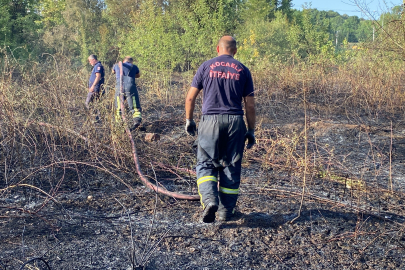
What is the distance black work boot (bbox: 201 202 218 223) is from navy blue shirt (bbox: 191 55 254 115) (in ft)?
2.91

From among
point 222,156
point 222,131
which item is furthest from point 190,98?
point 222,156

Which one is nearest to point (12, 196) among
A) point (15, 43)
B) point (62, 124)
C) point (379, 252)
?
point (62, 124)

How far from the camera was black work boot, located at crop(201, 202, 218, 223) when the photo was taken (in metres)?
3.43

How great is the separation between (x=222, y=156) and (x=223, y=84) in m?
0.71

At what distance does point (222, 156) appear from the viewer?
144 inches

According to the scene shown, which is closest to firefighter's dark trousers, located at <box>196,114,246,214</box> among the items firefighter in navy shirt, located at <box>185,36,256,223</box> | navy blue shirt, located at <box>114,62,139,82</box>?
firefighter in navy shirt, located at <box>185,36,256,223</box>

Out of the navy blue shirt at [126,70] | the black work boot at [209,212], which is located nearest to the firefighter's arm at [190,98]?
the black work boot at [209,212]

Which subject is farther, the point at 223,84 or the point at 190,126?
the point at 190,126

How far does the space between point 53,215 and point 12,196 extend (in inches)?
35.7

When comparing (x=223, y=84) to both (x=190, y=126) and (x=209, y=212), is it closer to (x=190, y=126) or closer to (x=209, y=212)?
(x=190, y=126)

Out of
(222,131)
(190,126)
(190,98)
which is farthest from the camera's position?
(190,126)

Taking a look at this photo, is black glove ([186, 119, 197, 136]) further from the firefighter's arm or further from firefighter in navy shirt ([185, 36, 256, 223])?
firefighter in navy shirt ([185, 36, 256, 223])

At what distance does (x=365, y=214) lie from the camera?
382 centimetres

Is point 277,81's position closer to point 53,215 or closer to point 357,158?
point 357,158
